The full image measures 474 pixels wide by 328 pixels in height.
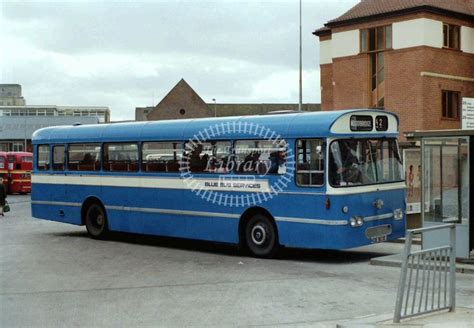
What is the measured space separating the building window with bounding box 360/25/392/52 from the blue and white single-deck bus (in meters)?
24.3

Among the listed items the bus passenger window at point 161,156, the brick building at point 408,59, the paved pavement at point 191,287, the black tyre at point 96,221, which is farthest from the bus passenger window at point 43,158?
the brick building at point 408,59

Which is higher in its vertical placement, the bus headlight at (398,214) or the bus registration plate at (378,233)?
the bus headlight at (398,214)

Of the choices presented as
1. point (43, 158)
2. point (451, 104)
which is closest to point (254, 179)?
point (43, 158)

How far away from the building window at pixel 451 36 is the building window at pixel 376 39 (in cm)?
291

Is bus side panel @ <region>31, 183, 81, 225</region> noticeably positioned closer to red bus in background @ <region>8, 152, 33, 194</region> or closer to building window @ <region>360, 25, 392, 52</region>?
building window @ <region>360, 25, 392, 52</region>

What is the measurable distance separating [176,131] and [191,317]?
25.9ft

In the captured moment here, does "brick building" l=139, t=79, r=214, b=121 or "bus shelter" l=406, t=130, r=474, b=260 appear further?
"brick building" l=139, t=79, r=214, b=121

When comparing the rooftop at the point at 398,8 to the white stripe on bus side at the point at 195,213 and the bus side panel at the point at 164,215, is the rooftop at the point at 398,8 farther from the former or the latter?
the bus side panel at the point at 164,215

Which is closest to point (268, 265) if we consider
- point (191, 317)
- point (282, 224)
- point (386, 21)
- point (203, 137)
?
point (282, 224)

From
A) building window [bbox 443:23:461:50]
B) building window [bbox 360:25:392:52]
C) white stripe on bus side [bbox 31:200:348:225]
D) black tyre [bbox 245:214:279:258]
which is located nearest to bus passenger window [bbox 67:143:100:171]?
white stripe on bus side [bbox 31:200:348:225]

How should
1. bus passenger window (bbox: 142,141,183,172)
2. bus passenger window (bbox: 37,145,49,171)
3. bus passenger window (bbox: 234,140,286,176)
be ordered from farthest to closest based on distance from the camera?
1. bus passenger window (bbox: 37,145,49,171)
2. bus passenger window (bbox: 142,141,183,172)
3. bus passenger window (bbox: 234,140,286,176)

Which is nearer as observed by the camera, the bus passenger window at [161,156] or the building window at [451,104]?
the bus passenger window at [161,156]

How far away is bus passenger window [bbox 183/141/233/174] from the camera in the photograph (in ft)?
50.4

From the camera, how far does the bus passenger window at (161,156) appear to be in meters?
16.4
